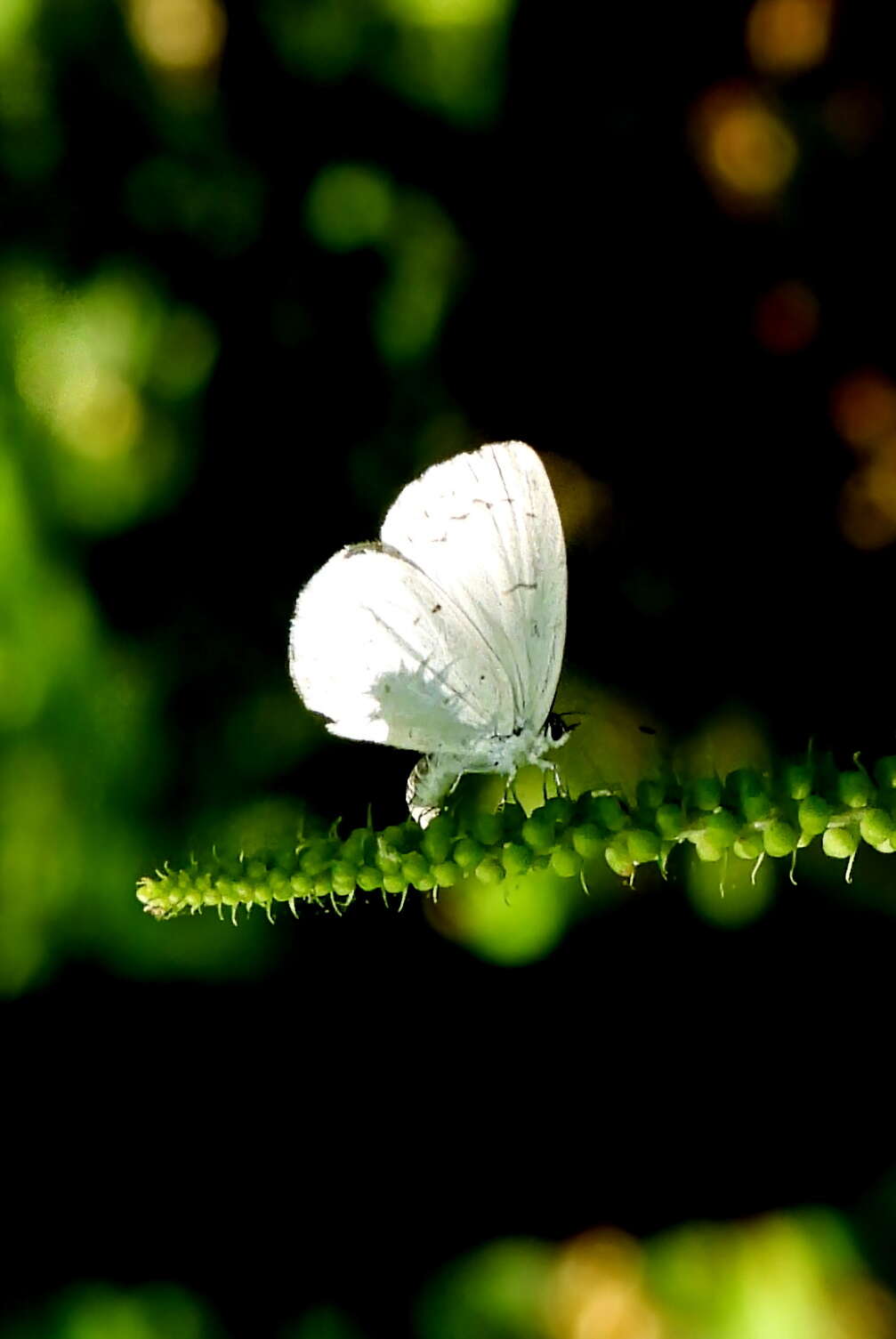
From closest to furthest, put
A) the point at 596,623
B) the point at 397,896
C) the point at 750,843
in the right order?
the point at 750,843, the point at 397,896, the point at 596,623

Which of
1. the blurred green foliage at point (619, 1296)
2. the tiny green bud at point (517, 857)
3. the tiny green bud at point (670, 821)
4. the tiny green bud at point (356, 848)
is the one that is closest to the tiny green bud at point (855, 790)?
the tiny green bud at point (670, 821)

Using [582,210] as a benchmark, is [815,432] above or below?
below

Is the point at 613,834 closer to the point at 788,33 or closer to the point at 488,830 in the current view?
the point at 488,830

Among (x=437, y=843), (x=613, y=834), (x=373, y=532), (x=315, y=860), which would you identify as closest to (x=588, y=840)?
(x=613, y=834)

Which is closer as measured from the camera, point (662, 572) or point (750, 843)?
point (750, 843)

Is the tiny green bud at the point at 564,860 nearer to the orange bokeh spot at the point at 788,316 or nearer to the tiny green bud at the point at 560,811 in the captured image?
the tiny green bud at the point at 560,811

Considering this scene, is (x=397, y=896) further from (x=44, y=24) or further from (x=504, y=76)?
(x=44, y=24)

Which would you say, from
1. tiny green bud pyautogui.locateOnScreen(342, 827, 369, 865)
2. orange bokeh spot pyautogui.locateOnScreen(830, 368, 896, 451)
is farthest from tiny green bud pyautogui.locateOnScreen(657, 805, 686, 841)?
orange bokeh spot pyautogui.locateOnScreen(830, 368, 896, 451)

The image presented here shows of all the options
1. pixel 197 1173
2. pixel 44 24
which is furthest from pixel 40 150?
pixel 197 1173

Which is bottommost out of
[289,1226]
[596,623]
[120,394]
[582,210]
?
[289,1226]
